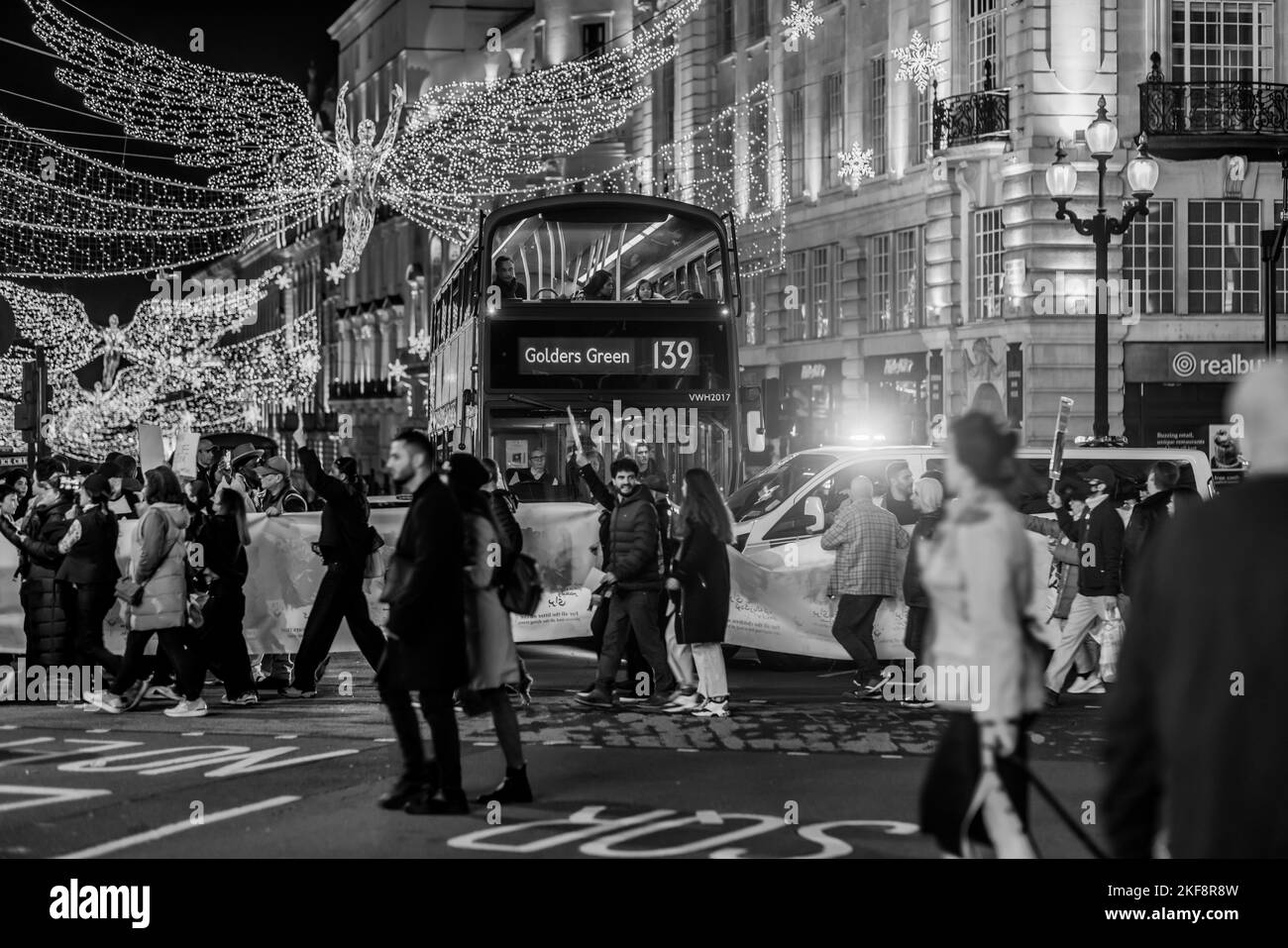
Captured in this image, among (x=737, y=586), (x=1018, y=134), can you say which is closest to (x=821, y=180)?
(x=1018, y=134)

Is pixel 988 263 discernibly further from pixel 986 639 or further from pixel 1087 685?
pixel 986 639

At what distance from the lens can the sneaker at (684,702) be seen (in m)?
13.5

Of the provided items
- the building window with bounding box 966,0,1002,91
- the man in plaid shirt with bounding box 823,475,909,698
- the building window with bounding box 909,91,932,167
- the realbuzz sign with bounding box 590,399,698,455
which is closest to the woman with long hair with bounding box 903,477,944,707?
the man in plaid shirt with bounding box 823,475,909,698

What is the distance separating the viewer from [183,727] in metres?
12.8

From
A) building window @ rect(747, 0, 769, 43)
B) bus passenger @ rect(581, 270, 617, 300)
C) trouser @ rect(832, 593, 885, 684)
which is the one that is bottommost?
trouser @ rect(832, 593, 885, 684)

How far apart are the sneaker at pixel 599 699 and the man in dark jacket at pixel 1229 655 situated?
383 inches

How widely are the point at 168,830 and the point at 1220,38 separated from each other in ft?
92.7

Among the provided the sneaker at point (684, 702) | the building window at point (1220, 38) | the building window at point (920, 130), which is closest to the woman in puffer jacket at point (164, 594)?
the sneaker at point (684, 702)

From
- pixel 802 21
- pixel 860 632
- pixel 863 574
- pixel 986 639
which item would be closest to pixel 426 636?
pixel 986 639

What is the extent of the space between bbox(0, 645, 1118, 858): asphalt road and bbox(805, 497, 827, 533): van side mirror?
278 centimetres

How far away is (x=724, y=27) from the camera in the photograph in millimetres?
46438

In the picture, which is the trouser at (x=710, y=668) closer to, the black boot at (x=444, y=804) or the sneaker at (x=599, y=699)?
the sneaker at (x=599, y=699)

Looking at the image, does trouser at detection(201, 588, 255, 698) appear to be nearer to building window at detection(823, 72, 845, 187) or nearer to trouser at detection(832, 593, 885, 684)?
trouser at detection(832, 593, 885, 684)

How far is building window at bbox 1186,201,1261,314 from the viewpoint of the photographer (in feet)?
109
